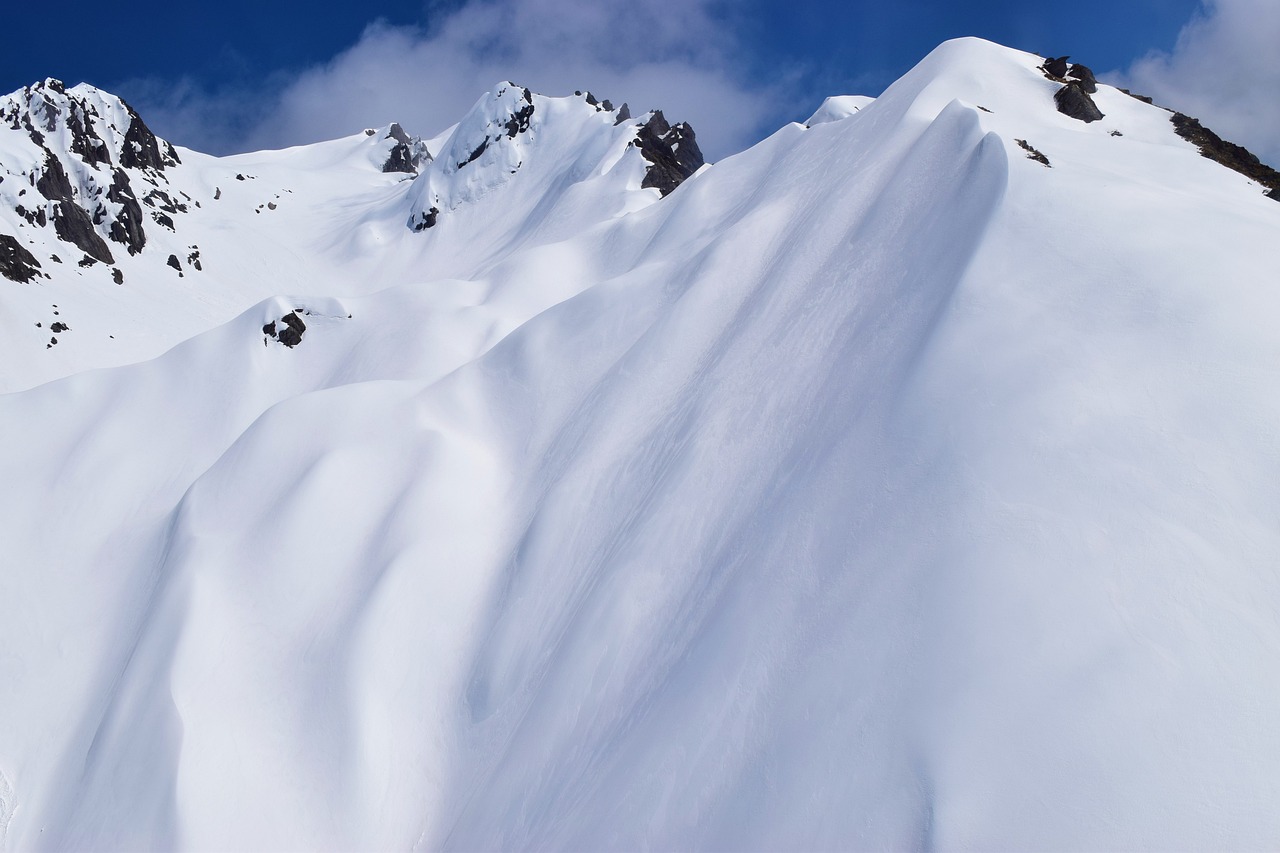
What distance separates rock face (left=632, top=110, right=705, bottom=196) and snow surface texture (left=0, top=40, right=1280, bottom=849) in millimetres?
34757

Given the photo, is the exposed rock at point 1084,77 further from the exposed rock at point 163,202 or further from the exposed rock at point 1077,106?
the exposed rock at point 163,202

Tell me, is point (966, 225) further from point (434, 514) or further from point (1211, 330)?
point (434, 514)

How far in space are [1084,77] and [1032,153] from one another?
1413 cm

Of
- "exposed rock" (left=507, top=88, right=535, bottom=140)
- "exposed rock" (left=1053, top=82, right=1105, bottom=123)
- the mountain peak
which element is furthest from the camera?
"exposed rock" (left=507, top=88, right=535, bottom=140)

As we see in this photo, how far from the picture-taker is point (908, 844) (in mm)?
7691

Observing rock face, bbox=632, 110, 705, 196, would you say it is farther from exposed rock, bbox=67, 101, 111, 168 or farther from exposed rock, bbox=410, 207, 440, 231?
exposed rock, bbox=67, 101, 111, 168

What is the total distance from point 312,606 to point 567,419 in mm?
8248

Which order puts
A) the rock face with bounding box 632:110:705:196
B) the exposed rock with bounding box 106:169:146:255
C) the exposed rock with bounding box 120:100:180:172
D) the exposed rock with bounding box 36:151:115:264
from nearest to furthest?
1. the exposed rock with bounding box 36:151:115:264
2. the exposed rock with bounding box 106:169:146:255
3. the rock face with bounding box 632:110:705:196
4. the exposed rock with bounding box 120:100:180:172

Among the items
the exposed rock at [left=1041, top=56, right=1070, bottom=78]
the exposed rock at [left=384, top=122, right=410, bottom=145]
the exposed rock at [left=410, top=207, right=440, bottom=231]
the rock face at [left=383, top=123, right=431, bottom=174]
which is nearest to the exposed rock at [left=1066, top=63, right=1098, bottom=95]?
the exposed rock at [left=1041, top=56, right=1070, bottom=78]

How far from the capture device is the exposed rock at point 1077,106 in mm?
24531

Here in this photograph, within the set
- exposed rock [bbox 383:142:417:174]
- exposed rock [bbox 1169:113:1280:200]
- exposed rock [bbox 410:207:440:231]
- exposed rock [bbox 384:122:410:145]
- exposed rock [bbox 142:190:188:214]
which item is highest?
exposed rock [bbox 384:122:410:145]

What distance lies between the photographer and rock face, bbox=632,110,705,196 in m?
62.0

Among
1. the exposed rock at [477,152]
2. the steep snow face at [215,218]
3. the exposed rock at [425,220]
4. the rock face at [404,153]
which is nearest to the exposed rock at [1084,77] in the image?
the steep snow face at [215,218]

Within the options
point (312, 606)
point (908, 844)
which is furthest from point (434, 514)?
point (908, 844)
